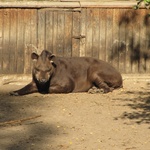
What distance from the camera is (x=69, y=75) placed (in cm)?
1238

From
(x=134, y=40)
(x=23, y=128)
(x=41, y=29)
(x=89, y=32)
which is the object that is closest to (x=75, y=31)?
(x=89, y=32)

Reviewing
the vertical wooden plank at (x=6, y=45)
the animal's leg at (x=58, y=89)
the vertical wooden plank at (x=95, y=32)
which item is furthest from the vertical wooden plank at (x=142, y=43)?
the vertical wooden plank at (x=6, y=45)

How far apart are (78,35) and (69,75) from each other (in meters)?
1.49

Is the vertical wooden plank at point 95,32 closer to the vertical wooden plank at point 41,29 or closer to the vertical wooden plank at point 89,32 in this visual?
the vertical wooden plank at point 89,32

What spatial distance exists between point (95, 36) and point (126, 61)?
95 cm

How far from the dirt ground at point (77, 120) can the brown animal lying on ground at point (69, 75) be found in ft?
0.79

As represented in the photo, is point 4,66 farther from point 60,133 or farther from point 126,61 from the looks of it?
point 60,133

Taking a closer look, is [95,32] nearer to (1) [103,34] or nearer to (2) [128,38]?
(1) [103,34]

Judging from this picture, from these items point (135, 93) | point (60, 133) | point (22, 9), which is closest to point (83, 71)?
point (135, 93)

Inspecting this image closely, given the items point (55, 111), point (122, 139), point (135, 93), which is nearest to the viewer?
point (122, 139)

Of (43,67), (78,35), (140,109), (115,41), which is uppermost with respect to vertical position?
(78,35)

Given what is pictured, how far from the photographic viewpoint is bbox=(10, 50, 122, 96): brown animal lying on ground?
1204 cm

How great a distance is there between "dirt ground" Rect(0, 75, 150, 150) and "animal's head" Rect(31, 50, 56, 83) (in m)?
0.37

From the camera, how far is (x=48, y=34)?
13.5 meters
